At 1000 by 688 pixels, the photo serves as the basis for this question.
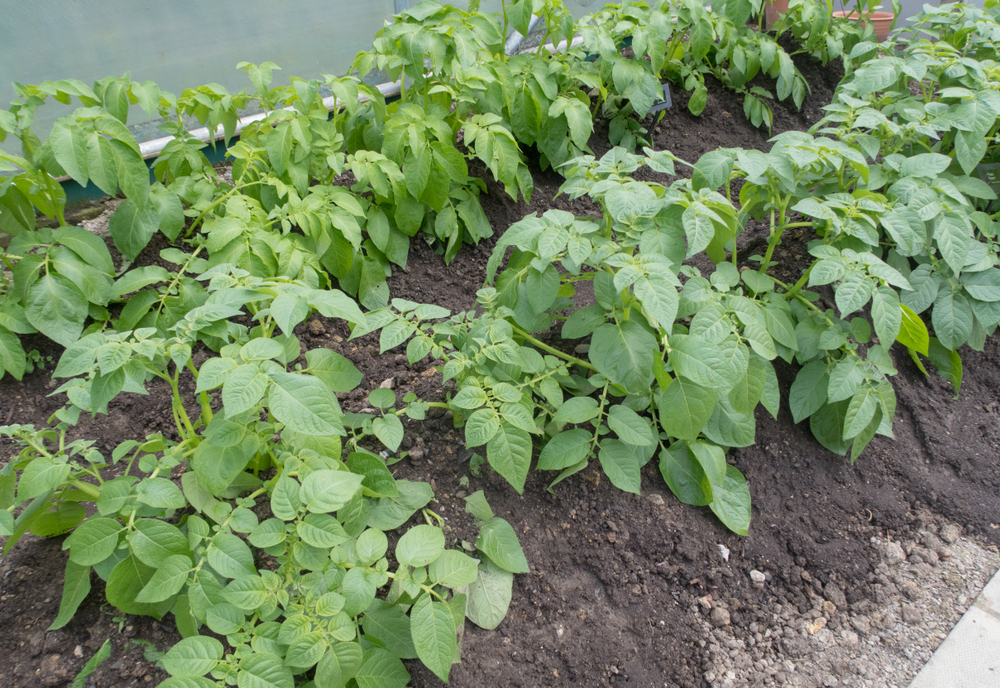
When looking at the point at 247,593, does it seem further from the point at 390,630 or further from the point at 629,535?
the point at 629,535

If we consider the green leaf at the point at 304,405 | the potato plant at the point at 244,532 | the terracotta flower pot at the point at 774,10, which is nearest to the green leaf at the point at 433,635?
the potato plant at the point at 244,532

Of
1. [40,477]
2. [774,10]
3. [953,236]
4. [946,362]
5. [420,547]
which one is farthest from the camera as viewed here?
[774,10]

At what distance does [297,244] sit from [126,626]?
45.4 inches

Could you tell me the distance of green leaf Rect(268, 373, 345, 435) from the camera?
117 cm

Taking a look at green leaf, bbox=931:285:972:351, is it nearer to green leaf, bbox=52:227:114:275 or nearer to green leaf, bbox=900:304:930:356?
green leaf, bbox=900:304:930:356

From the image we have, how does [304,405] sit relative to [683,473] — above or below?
above

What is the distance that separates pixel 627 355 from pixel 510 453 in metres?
0.41

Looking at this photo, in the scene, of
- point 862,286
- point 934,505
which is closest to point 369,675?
point 862,286

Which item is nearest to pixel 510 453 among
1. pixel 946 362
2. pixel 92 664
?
pixel 92 664

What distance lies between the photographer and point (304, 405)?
119 cm

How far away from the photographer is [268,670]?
117 cm

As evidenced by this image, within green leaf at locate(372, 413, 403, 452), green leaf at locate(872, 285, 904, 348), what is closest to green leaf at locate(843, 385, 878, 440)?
green leaf at locate(872, 285, 904, 348)

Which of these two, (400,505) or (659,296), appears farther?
(400,505)

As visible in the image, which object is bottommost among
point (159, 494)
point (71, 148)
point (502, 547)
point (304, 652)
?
point (502, 547)
